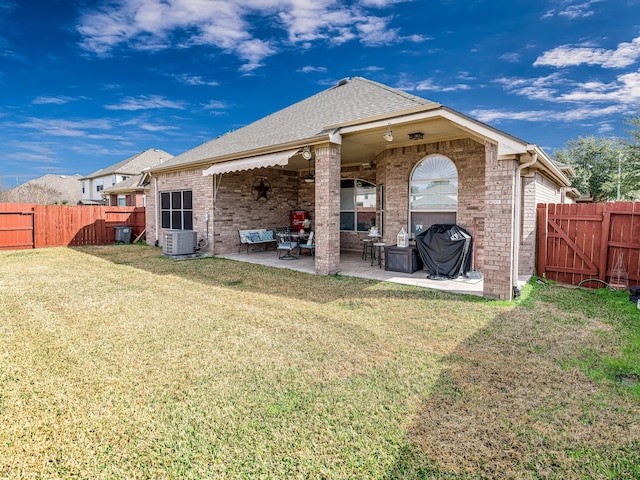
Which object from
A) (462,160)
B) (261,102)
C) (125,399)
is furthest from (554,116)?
(125,399)

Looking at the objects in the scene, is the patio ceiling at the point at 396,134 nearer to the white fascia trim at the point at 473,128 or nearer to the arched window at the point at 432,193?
the white fascia trim at the point at 473,128

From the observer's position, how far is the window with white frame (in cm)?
1392

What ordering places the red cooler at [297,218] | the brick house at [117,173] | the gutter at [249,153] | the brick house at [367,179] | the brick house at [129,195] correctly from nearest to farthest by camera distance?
the brick house at [367,179] → the gutter at [249,153] → the red cooler at [297,218] → the brick house at [129,195] → the brick house at [117,173]

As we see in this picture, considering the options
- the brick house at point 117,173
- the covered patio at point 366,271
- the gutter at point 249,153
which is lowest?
the covered patio at point 366,271

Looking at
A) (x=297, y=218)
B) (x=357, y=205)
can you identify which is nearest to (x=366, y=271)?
(x=357, y=205)

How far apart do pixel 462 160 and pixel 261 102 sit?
2290 cm

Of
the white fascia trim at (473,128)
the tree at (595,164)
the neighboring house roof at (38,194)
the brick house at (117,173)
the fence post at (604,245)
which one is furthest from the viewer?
the neighboring house roof at (38,194)

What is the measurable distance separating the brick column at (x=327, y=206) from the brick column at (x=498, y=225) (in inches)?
142

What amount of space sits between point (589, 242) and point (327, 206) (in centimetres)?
645

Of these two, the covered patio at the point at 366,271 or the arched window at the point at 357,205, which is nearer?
the covered patio at the point at 366,271

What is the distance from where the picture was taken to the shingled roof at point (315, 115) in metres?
8.41

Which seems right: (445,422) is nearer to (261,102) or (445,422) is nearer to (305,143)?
(305,143)

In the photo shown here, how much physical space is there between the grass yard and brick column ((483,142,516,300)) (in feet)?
1.54

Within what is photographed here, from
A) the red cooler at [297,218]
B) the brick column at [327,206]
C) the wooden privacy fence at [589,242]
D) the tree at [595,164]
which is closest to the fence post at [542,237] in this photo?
the wooden privacy fence at [589,242]
